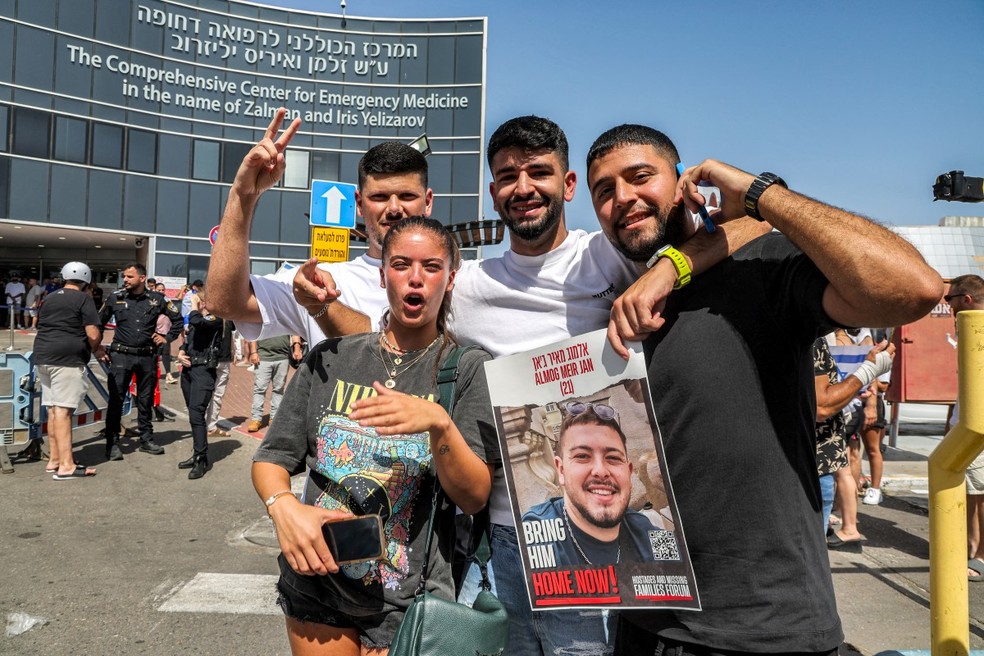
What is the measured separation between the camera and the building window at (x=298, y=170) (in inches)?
1129

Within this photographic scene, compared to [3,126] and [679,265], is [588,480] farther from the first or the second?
[3,126]

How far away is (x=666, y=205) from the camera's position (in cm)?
199

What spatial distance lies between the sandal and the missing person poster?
7.66m

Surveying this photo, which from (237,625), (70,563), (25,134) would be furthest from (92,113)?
(237,625)

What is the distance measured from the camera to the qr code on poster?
1.68m

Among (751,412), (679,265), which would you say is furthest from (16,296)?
(751,412)

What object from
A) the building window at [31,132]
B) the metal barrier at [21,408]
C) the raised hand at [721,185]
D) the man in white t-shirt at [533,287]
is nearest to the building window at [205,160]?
the building window at [31,132]

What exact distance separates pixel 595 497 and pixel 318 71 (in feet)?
100

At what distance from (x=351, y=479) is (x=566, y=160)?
1.34m

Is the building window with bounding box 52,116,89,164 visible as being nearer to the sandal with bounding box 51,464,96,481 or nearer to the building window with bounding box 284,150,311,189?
the building window with bounding box 284,150,311,189

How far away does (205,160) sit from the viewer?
2769cm

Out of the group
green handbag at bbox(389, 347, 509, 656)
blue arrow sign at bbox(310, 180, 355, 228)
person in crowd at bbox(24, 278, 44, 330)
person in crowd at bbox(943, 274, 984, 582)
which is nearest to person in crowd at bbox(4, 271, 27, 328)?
person in crowd at bbox(24, 278, 44, 330)

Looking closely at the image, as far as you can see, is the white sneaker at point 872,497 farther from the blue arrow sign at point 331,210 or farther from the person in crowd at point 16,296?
the person in crowd at point 16,296

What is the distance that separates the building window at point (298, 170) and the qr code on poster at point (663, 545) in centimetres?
2901
